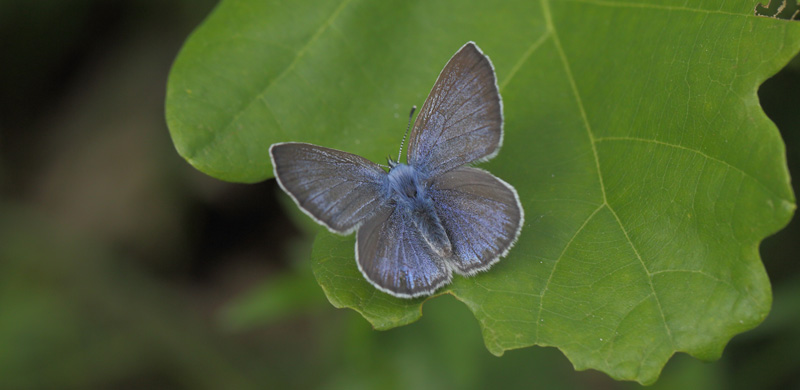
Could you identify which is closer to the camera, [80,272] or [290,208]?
[290,208]

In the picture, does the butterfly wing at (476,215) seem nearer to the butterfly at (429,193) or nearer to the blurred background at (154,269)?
the butterfly at (429,193)

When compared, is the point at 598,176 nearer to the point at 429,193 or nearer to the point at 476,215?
the point at 476,215

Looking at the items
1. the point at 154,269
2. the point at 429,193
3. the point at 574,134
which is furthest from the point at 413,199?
the point at 154,269

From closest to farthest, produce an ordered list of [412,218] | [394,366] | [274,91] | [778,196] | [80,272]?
[778,196], [412,218], [274,91], [394,366], [80,272]

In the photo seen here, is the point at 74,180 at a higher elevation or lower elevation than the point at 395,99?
lower

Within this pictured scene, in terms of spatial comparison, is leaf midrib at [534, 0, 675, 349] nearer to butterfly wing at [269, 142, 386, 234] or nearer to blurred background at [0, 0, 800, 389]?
butterfly wing at [269, 142, 386, 234]

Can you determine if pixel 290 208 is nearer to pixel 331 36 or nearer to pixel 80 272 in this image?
pixel 331 36

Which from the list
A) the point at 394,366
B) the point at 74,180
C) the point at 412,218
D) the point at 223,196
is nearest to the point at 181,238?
the point at 223,196
